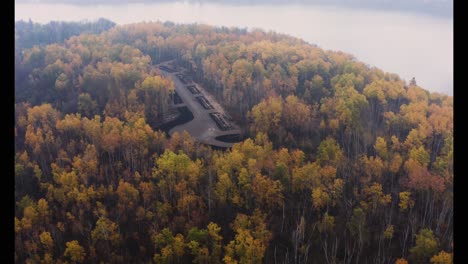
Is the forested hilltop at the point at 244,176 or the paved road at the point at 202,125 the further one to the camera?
the paved road at the point at 202,125

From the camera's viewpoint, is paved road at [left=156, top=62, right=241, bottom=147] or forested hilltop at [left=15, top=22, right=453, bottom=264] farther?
paved road at [left=156, top=62, right=241, bottom=147]

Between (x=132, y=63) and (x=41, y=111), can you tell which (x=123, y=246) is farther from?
(x=132, y=63)

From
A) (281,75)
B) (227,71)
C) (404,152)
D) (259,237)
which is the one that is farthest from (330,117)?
(259,237)

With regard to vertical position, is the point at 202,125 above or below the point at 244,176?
above
